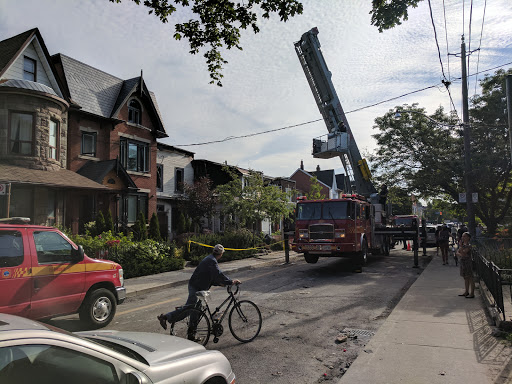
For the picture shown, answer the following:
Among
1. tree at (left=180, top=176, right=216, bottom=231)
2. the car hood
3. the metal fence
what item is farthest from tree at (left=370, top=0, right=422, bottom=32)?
tree at (left=180, top=176, right=216, bottom=231)

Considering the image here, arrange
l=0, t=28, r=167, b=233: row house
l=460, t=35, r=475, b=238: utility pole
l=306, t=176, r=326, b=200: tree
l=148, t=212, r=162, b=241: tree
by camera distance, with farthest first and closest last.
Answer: l=306, t=176, r=326, b=200: tree, l=148, t=212, r=162, b=241: tree, l=460, t=35, r=475, b=238: utility pole, l=0, t=28, r=167, b=233: row house

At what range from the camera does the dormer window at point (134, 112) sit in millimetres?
22922

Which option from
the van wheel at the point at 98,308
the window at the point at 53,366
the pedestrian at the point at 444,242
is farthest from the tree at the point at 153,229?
the window at the point at 53,366

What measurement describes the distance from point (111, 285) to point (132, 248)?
6873 mm

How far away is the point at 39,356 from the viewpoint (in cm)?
247

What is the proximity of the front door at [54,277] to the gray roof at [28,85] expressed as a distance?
12.5 m

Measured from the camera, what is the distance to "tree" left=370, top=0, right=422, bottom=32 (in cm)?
633

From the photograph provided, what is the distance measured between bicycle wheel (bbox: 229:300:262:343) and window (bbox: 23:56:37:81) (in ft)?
53.2

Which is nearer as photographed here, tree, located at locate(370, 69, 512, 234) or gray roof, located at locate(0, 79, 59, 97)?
gray roof, located at locate(0, 79, 59, 97)

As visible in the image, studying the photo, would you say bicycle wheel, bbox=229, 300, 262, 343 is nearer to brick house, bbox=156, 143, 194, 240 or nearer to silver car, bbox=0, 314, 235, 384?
silver car, bbox=0, 314, 235, 384

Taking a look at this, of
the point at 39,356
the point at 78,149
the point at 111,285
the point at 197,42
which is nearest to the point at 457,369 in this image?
the point at 39,356

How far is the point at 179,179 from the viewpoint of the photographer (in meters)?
29.7

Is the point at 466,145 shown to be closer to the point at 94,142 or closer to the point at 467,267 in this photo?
the point at 467,267

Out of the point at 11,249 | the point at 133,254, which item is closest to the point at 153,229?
the point at 133,254
